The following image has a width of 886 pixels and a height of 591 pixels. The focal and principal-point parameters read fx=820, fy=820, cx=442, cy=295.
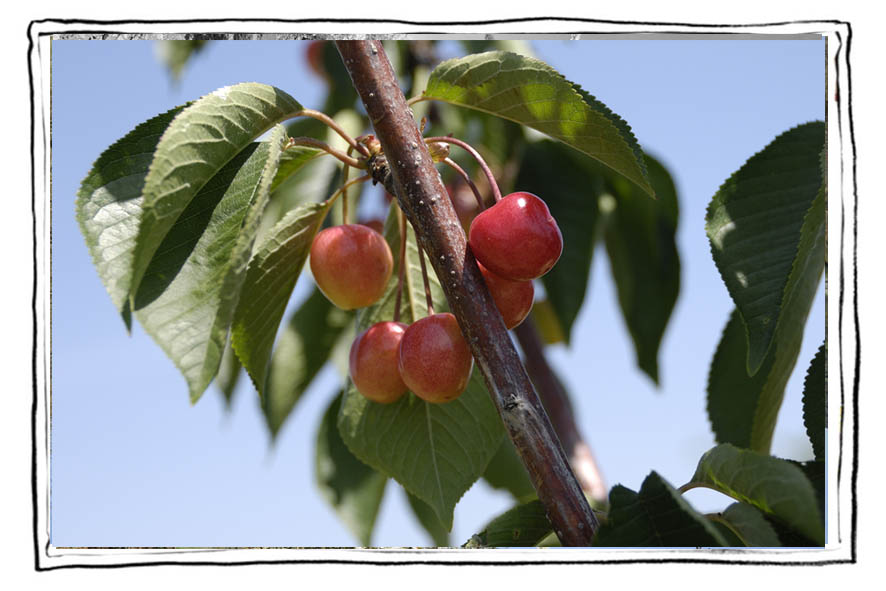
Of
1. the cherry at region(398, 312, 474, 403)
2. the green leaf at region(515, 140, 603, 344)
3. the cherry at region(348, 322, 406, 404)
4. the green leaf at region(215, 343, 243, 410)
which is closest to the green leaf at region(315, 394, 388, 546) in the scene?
the green leaf at region(215, 343, 243, 410)

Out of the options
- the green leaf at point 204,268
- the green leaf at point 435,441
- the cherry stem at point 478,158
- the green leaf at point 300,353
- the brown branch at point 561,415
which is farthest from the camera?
the green leaf at point 300,353

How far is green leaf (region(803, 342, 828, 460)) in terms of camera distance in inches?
34.4

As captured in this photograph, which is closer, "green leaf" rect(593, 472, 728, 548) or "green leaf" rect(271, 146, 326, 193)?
"green leaf" rect(593, 472, 728, 548)

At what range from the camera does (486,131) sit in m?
2.06

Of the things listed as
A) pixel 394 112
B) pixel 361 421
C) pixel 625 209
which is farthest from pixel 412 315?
pixel 625 209

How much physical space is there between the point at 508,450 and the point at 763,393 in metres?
0.80

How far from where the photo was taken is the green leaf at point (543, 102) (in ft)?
2.87

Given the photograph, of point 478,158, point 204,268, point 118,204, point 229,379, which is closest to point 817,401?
point 478,158

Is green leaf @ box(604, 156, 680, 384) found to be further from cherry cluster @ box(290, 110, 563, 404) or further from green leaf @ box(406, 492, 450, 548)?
cherry cluster @ box(290, 110, 563, 404)

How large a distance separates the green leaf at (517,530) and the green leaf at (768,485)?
0.18m

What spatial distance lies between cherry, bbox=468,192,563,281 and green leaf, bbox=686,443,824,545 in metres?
0.26

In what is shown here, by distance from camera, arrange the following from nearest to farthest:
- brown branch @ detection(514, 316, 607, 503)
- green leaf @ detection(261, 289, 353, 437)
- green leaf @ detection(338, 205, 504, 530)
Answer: green leaf @ detection(338, 205, 504, 530) → brown branch @ detection(514, 316, 607, 503) → green leaf @ detection(261, 289, 353, 437)

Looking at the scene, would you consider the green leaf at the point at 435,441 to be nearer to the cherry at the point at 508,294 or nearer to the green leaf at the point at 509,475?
the cherry at the point at 508,294

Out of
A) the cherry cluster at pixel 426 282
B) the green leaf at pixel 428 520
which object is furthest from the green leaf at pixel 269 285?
the green leaf at pixel 428 520
